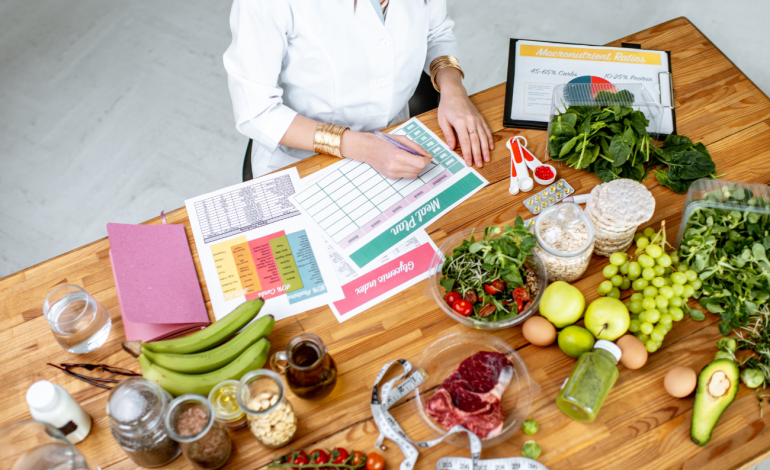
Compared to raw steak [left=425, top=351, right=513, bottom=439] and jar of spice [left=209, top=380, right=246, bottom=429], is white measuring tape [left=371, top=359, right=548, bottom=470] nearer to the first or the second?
raw steak [left=425, top=351, right=513, bottom=439]

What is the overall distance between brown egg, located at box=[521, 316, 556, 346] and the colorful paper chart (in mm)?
454

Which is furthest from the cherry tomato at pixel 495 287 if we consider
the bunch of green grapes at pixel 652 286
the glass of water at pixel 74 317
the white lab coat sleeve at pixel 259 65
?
the glass of water at pixel 74 317

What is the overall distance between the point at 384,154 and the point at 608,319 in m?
0.65

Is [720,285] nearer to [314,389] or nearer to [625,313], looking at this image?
[625,313]

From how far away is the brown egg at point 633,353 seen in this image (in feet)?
3.19

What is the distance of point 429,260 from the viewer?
1.16 meters

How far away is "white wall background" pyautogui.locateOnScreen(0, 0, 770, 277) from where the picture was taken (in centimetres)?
256

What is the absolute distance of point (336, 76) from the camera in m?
1.37

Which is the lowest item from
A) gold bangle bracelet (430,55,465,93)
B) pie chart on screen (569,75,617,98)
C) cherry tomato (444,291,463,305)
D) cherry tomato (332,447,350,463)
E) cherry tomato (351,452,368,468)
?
cherry tomato (351,452,368,468)

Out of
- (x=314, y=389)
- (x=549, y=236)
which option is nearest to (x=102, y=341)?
(x=314, y=389)

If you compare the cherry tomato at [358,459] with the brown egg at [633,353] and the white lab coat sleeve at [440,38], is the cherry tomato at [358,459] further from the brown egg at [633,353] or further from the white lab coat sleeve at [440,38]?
the white lab coat sleeve at [440,38]

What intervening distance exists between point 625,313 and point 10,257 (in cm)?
272

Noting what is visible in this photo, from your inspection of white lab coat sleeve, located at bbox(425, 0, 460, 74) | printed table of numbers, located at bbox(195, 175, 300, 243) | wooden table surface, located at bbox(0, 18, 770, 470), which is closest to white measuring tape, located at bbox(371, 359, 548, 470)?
wooden table surface, located at bbox(0, 18, 770, 470)

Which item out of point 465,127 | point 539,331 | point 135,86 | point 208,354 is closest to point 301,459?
point 208,354
